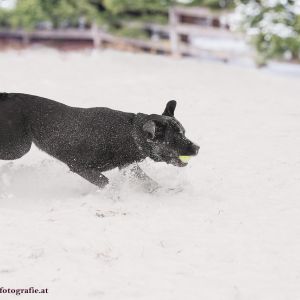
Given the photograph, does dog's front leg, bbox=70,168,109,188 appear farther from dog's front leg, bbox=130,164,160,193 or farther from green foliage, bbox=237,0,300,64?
green foliage, bbox=237,0,300,64

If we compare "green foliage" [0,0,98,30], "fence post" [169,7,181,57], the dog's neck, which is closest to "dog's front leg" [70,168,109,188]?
the dog's neck

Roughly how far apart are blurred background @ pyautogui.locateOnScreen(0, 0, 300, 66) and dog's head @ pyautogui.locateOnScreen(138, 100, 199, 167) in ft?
26.6

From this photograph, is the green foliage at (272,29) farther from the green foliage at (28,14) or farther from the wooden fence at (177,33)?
the green foliage at (28,14)

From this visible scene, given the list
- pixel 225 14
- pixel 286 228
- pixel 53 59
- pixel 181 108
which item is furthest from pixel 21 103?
pixel 53 59

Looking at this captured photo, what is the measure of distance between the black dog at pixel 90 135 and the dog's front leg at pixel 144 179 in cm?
1

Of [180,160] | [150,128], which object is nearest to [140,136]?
[150,128]

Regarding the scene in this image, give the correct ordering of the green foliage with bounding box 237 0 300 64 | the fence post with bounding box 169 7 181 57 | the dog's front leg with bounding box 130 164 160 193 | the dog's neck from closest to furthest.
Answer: the dog's neck
the dog's front leg with bounding box 130 164 160 193
the green foliage with bounding box 237 0 300 64
the fence post with bounding box 169 7 181 57

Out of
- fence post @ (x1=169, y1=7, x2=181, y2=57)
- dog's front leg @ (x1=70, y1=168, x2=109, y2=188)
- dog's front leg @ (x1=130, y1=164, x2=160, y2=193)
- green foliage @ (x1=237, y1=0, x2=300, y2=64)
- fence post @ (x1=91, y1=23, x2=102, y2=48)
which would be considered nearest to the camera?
dog's front leg @ (x1=70, y1=168, x2=109, y2=188)

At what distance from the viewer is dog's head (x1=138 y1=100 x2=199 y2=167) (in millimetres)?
4586

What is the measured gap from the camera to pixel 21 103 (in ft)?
16.0

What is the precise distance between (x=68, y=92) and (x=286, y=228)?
6825 mm

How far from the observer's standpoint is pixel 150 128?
14.8ft

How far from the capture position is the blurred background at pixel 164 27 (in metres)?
12.4

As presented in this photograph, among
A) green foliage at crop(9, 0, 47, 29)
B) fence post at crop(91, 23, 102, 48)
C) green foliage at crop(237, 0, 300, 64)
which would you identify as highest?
green foliage at crop(237, 0, 300, 64)
